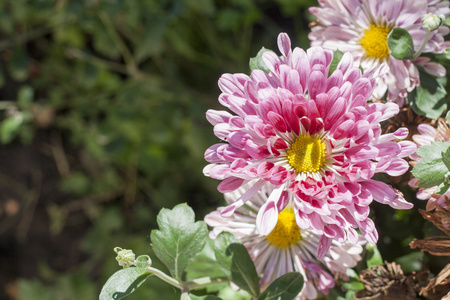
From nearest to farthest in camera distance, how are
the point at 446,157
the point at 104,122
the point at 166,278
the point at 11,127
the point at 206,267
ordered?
the point at 446,157 < the point at 166,278 < the point at 206,267 < the point at 11,127 < the point at 104,122

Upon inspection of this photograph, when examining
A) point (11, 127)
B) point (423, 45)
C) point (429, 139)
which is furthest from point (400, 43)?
point (11, 127)

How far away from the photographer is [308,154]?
701 mm

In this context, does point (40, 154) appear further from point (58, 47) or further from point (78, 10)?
point (78, 10)

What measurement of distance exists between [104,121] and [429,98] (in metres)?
1.33

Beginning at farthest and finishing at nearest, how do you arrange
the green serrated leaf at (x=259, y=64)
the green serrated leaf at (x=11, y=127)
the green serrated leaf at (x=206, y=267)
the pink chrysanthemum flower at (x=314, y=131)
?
the green serrated leaf at (x=11, y=127), the green serrated leaf at (x=206, y=267), the green serrated leaf at (x=259, y=64), the pink chrysanthemum flower at (x=314, y=131)

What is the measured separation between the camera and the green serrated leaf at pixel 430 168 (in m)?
0.64

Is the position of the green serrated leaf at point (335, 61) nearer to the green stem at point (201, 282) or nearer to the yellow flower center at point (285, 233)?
the yellow flower center at point (285, 233)

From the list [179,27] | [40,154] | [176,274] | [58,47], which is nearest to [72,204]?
[40,154]

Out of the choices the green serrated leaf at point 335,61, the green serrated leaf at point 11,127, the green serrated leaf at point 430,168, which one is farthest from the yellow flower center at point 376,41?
the green serrated leaf at point 11,127

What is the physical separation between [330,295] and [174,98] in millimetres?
990

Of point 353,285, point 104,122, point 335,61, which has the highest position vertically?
point 104,122

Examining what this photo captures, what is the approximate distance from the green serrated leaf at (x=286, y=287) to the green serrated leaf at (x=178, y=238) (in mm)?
129

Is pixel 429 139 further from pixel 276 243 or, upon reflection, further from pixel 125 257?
pixel 125 257

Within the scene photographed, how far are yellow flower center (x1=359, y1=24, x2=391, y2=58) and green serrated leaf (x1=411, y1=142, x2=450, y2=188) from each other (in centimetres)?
21
